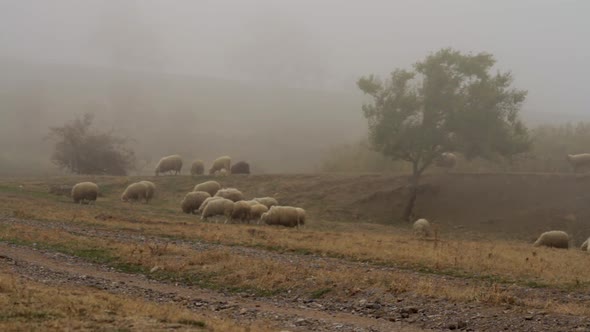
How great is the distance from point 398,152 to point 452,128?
460 cm

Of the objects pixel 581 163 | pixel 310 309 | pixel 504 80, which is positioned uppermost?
pixel 504 80

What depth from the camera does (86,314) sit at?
36.9 ft

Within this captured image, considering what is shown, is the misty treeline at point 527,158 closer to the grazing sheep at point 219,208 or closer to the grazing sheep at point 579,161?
the grazing sheep at point 579,161

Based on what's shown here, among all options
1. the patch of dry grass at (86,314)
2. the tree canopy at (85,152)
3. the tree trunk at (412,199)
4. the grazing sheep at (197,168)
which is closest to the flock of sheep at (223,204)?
the tree trunk at (412,199)

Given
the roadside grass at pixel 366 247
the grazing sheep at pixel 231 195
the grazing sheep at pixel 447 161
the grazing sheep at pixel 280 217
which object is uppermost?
the grazing sheep at pixel 447 161

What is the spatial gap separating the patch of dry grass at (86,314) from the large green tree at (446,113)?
36.2 metres

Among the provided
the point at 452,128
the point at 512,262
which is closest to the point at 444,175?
the point at 452,128

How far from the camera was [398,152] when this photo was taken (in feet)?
160

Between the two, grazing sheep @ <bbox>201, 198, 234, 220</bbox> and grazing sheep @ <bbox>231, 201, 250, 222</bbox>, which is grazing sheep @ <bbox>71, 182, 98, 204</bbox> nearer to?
grazing sheep @ <bbox>201, 198, 234, 220</bbox>

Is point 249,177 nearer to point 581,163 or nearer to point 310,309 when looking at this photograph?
point 581,163

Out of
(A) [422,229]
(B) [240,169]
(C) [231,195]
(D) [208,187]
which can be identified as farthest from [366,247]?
(B) [240,169]

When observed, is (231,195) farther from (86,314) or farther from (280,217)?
(86,314)

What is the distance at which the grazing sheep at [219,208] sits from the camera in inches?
1353

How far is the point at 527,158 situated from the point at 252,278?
1875 inches
